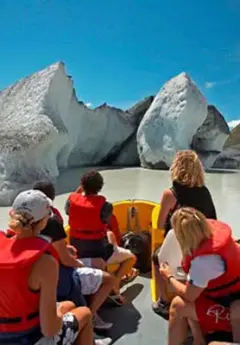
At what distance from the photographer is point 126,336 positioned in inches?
90.3

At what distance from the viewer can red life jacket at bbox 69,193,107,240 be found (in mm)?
2455

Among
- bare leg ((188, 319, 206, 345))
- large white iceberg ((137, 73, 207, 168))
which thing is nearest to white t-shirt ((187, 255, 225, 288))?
bare leg ((188, 319, 206, 345))

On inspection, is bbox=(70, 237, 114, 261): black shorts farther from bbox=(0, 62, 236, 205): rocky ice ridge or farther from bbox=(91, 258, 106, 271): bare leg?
bbox=(0, 62, 236, 205): rocky ice ridge

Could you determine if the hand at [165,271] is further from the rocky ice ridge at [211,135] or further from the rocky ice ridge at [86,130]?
the rocky ice ridge at [211,135]

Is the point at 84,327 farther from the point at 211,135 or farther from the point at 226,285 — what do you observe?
the point at 211,135

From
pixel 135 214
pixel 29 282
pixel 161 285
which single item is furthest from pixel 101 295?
pixel 135 214

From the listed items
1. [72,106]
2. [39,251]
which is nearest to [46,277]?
[39,251]

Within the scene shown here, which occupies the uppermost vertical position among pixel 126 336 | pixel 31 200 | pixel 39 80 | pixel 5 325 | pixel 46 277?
pixel 39 80

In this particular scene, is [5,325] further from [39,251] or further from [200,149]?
[200,149]

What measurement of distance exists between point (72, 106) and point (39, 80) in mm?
2094

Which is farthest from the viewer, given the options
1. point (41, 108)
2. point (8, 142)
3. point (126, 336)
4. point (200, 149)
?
point (200, 149)

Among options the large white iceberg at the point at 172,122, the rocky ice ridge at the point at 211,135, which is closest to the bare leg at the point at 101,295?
the large white iceberg at the point at 172,122

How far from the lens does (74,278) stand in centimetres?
213

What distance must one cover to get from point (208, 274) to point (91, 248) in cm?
100
